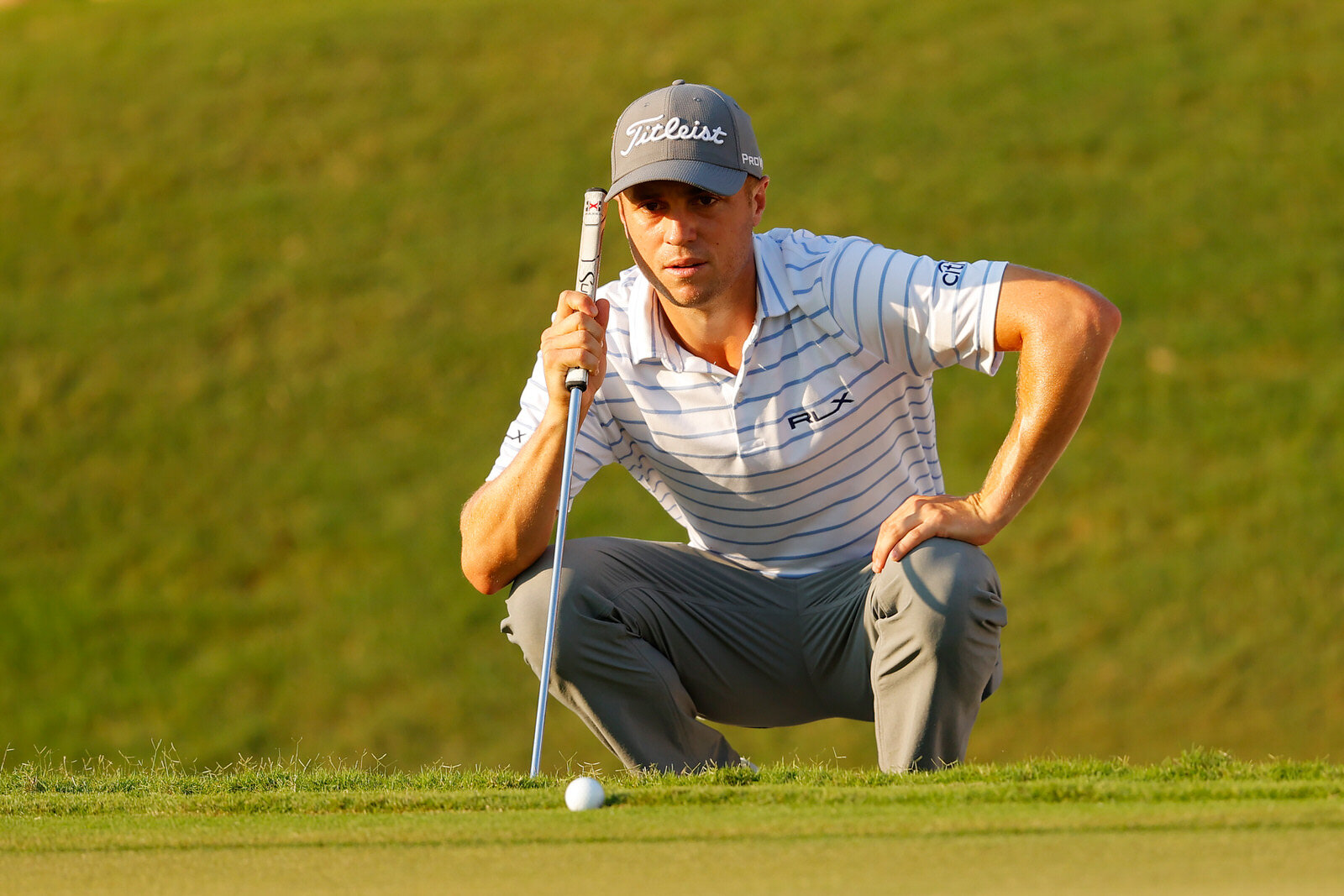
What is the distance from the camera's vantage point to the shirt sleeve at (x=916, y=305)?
2.95 meters

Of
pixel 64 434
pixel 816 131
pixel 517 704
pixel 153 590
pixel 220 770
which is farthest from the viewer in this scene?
pixel 816 131

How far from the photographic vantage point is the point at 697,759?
3145 millimetres

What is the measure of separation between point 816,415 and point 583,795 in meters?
1.18

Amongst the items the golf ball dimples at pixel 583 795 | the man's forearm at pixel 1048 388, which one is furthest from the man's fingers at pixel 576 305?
the golf ball dimples at pixel 583 795

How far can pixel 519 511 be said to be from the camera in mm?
2973

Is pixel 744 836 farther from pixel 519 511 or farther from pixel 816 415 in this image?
pixel 816 415

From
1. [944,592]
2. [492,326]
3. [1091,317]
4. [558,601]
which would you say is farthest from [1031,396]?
[492,326]

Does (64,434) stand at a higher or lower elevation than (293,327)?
lower

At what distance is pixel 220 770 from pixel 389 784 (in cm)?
39

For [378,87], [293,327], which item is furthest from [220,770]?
[378,87]

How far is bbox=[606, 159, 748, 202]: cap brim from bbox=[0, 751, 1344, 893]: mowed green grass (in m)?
1.11

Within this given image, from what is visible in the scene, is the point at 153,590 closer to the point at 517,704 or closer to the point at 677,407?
the point at 517,704

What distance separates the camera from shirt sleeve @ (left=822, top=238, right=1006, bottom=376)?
9.66 feet

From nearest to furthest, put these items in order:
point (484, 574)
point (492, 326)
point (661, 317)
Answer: point (484, 574) → point (661, 317) → point (492, 326)
